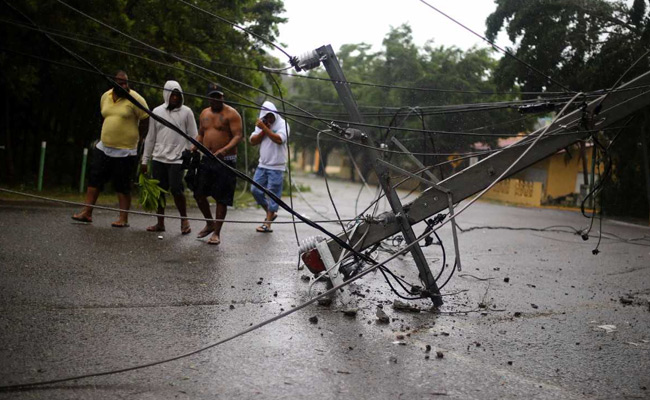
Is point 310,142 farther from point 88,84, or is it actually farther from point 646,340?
point 646,340

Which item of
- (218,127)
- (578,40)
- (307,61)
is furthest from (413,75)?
(307,61)

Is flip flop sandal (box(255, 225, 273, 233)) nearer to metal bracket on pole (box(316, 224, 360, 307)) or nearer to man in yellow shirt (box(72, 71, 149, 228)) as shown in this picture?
man in yellow shirt (box(72, 71, 149, 228))

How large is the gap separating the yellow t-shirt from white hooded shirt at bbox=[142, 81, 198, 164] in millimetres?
244

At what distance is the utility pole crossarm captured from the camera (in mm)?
5141

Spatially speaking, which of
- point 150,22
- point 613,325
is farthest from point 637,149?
point 613,325

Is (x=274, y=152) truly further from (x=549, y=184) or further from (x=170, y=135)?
(x=549, y=184)

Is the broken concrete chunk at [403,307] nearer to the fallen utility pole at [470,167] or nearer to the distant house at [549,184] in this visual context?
the fallen utility pole at [470,167]

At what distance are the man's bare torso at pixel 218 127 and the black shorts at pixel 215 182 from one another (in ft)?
0.79

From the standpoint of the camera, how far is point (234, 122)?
8.16 metres

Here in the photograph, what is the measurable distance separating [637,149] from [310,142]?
35.6 meters

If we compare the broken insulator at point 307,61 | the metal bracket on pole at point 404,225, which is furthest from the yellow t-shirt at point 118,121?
the metal bracket on pole at point 404,225

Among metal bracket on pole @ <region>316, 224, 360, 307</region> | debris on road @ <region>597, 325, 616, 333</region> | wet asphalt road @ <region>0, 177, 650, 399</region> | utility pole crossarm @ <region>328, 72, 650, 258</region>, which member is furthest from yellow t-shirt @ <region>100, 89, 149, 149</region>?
debris on road @ <region>597, 325, 616, 333</region>

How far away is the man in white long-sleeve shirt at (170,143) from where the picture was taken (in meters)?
8.21

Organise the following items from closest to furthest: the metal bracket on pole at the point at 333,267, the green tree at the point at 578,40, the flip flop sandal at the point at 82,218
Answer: the metal bracket on pole at the point at 333,267, the flip flop sandal at the point at 82,218, the green tree at the point at 578,40
